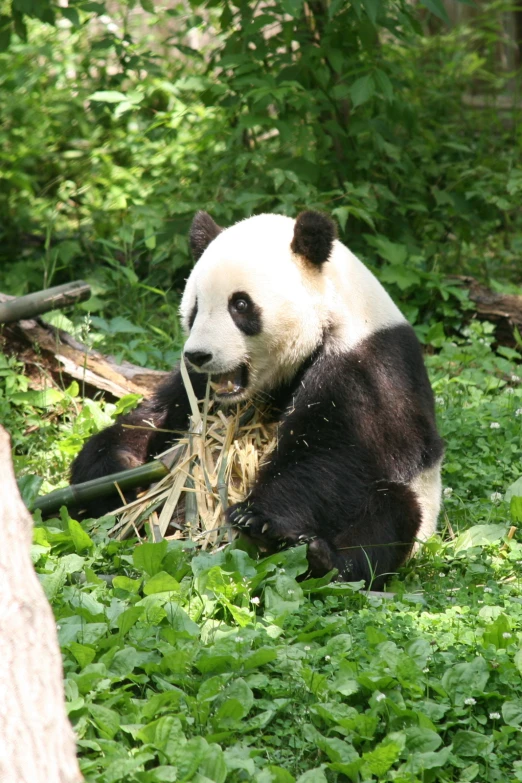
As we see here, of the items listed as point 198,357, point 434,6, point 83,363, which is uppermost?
point 434,6

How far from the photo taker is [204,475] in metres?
4.25

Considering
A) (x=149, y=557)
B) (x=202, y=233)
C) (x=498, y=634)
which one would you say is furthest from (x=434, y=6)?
(x=498, y=634)

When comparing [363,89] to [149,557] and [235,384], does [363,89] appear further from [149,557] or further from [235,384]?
[149,557]

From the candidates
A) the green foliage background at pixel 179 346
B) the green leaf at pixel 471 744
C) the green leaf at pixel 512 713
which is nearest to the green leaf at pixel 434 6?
the green foliage background at pixel 179 346

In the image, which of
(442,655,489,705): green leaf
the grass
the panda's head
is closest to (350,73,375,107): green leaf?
the panda's head

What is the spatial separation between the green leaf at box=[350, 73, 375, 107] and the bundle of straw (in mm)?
2658

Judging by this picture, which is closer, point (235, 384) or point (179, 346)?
point (235, 384)

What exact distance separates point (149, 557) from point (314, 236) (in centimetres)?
150

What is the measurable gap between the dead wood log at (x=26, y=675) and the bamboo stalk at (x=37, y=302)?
327 centimetres

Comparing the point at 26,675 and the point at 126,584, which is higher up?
the point at 26,675

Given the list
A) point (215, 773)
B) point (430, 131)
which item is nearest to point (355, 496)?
point (215, 773)

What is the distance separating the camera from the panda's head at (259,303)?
4.03 metres

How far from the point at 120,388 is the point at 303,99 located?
234cm

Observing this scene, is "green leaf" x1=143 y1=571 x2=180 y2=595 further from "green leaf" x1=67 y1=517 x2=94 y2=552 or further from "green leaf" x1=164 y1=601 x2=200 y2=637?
"green leaf" x1=67 y1=517 x2=94 y2=552
